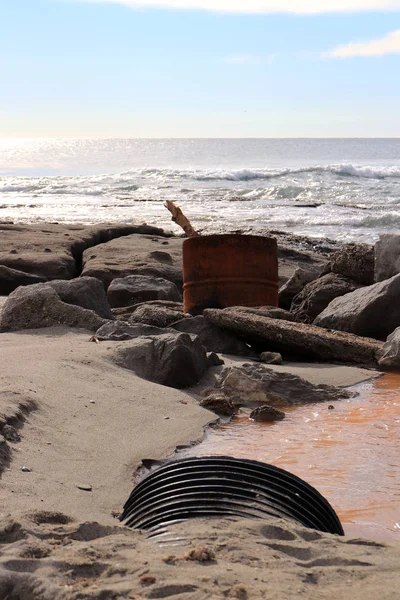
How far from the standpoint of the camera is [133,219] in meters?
18.2

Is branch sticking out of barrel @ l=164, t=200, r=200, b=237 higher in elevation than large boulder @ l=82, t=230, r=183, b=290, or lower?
higher

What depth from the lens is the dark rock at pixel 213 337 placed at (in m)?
5.79

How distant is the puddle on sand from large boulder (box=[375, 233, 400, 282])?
2.08 meters

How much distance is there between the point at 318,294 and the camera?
708 centimetres

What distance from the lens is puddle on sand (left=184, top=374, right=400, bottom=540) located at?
118 inches

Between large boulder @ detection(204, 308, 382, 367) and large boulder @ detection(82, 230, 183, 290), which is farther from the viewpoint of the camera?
large boulder @ detection(82, 230, 183, 290)

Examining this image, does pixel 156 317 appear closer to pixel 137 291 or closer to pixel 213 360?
pixel 213 360

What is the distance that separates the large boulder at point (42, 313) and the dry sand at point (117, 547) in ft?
7.02

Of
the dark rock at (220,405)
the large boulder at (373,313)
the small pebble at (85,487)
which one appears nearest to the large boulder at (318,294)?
the large boulder at (373,313)

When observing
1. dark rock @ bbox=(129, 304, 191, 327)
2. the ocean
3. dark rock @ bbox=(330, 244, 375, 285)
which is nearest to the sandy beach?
dark rock @ bbox=(129, 304, 191, 327)

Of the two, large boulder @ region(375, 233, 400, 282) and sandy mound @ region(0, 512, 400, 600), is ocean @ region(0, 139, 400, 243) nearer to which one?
large boulder @ region(375, 233, 400, 282)

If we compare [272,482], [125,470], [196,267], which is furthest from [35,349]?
[272,482]

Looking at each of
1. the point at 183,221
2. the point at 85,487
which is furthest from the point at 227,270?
the point at 85,487

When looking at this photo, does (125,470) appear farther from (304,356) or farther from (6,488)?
(304,356)
